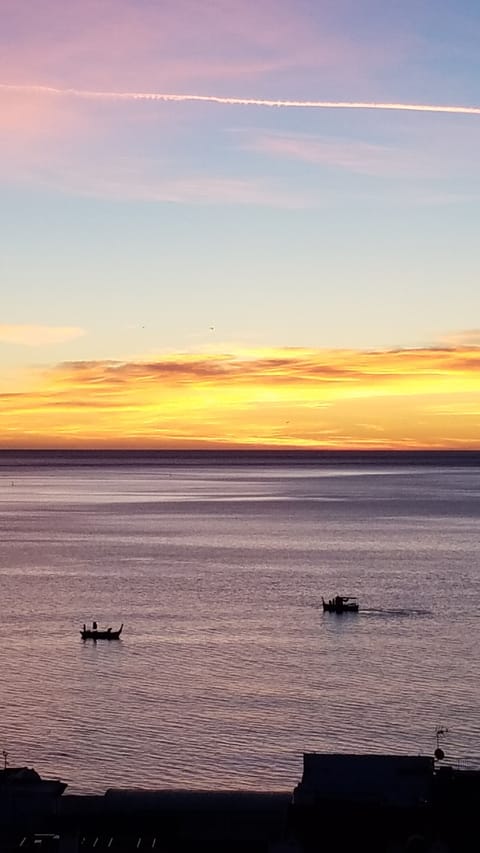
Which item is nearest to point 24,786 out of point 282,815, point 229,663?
point 282,815

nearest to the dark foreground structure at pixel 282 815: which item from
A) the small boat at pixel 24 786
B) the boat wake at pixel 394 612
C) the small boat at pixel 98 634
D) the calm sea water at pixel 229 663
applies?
the small boat at pixel 24 786

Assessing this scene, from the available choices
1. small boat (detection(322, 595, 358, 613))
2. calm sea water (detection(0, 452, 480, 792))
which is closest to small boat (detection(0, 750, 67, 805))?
calm sea water (detection(0, 452, 480, 792))

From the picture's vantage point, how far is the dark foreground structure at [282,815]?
33.6 m

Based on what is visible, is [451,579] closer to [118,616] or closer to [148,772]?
[118,616]

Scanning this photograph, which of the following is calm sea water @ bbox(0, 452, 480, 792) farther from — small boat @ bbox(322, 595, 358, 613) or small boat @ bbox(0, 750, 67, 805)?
small boat @ bbox(0, 750, 67, 805)

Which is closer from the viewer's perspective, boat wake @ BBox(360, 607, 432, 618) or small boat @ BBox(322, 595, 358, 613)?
boat wake @ BBox(360, 607, 432, 618)

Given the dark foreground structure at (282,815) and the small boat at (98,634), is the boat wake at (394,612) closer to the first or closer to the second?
the small boat at (98,634)

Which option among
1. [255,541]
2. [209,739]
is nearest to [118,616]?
[209,739]

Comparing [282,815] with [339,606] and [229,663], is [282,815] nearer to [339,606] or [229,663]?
[229,663]

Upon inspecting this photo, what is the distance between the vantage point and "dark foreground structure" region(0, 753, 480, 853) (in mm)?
33594

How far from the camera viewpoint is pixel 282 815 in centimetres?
3506

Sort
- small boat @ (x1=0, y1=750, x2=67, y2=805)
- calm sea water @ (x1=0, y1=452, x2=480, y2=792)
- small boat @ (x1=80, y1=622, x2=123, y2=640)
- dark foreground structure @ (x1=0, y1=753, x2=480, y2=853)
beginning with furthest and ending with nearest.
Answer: small boat @ (x1=80, y1=622, x2=123, y2=640) < calm sea water @ (x1=0, y1=452, x2=480, y2=792) < small boat @ (x1=0, y1=750, x2=67, y2=805) < dark foreground structure @ (x1=0, y1=753, x2=480, y2=853)

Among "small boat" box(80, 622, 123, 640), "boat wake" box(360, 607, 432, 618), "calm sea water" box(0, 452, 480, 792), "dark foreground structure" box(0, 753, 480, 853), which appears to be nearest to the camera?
"dark foreground structure" box(0, 753, 480, 853)

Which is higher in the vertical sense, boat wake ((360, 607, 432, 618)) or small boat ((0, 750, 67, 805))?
small boat ((0, 750, 67, 805))
